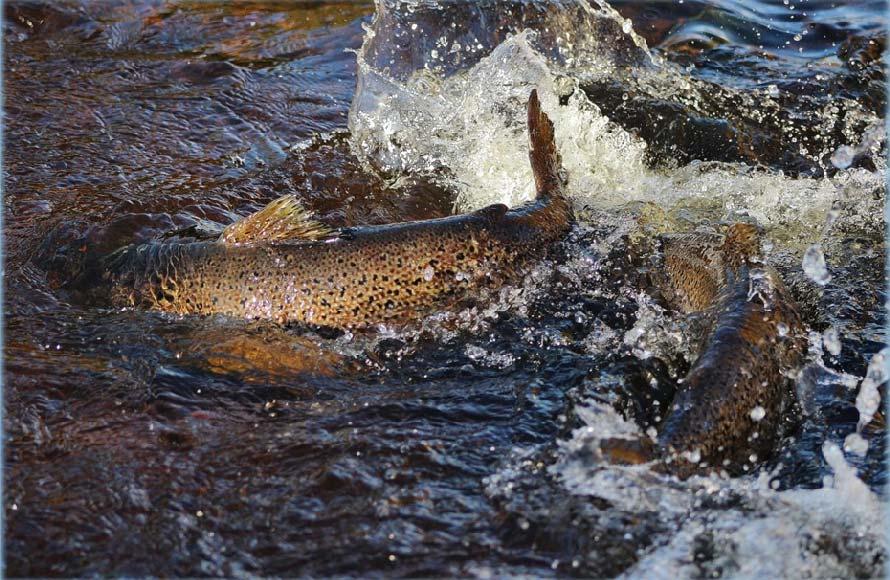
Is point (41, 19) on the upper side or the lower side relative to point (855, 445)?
upper

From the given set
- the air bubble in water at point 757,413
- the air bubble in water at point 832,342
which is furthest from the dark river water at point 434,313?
the air bubble in water at point 757,413

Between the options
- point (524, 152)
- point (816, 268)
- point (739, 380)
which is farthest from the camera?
point (524, 152)

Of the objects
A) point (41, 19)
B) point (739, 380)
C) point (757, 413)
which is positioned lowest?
point (757, 413)

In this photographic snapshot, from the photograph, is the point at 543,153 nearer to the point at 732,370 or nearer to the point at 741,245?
the point at 741,245

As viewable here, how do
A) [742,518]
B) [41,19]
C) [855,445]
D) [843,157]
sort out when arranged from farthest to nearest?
[41,19] → [843,157] → [855,445] → [742,518]

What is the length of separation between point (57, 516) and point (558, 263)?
259 cm

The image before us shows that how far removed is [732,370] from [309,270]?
2006 mm

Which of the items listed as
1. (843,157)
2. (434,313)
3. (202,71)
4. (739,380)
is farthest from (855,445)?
(202,71)

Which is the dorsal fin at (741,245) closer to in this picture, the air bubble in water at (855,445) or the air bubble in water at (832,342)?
the air bubble in water at (832,342)

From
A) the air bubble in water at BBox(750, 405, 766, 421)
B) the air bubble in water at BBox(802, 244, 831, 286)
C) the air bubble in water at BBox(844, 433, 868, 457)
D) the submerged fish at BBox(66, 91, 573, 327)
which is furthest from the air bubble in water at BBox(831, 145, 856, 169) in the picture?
the air bubble in water at BBox(750, 405, 766, 421)

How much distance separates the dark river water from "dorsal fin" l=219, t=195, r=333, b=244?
41 cm

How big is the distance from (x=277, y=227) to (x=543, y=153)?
1603 millimetres

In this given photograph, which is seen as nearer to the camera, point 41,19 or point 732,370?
point 732,370

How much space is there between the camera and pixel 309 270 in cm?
451
